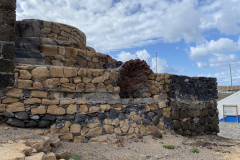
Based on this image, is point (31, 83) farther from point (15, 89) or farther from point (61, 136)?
point (61, 136)

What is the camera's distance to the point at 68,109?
168 inches

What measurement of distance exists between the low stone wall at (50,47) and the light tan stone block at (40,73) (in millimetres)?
776

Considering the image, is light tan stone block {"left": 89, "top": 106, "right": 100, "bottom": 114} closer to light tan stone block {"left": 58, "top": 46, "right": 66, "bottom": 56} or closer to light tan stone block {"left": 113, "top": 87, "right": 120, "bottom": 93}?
light tan stone block {"left": 113, "top": 87, "right": 120, "bottom": 93}

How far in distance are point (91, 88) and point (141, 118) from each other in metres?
1.62

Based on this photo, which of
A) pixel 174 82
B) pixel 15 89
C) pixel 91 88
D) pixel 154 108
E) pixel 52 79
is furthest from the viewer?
pixel 174 82

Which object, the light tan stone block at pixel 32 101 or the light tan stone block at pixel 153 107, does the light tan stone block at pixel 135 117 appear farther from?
the light tan stone block at pixel 32 101

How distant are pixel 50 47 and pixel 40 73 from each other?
1.35 meters

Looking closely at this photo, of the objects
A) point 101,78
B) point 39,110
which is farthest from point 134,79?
point 39,110

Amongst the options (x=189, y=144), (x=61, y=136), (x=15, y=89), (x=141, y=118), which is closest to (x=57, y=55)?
(x=15, y=89)

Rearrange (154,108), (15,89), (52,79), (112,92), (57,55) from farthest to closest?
(154,108) → (57,55) → (112,92) → (52,79) → (15,89)

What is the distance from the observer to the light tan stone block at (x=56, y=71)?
165 inches

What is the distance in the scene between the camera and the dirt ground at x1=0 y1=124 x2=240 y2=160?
3.70 m

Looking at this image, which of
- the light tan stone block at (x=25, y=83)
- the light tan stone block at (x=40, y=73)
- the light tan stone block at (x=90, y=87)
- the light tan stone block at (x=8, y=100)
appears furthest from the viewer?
the light tan stone block at (x=90, y=87)

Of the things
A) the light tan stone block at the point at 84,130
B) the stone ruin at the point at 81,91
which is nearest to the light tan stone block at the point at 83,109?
the stone ruin at the point at 81,91
